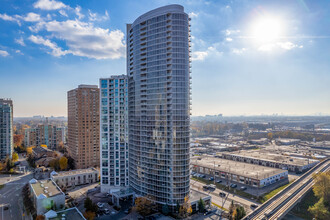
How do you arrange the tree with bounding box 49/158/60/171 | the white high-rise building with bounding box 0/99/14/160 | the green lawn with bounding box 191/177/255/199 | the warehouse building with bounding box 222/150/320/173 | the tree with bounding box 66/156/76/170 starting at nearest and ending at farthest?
1. the green lawn with bounding box 191/177/255/199
2. the tree with bounding box 49/158/60/171
3. the tree with bounding box 66/156/76/170
4. the warehouse building with bounding box 222/150/320/173
5. the white high-rise building with bounding box 0/99/14/160

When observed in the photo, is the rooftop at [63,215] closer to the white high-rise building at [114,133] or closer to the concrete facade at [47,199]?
the concrete facade at [47,199]

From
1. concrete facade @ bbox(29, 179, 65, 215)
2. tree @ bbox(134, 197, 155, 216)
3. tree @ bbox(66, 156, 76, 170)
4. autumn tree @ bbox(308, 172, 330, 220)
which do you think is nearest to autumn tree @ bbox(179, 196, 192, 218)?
tree @ bbox(134, 197, 155, 216)

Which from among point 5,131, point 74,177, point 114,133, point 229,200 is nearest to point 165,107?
point 114,133

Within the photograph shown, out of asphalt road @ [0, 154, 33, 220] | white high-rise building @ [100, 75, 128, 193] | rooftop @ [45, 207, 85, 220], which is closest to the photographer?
rooftop @ [45, 207, 85, 220]

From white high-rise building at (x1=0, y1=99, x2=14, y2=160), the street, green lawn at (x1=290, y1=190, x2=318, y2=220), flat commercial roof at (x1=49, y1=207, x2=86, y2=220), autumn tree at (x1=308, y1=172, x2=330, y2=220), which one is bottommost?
green lawn at (x1=290, y1=190, x2=318, y2=220)

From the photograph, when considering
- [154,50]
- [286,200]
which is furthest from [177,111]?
[286,200]

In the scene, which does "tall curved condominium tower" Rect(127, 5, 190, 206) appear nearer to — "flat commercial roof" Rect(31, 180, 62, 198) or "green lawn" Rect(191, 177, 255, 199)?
"flat commercial roof" Rect(31, 180, 62, 198)
